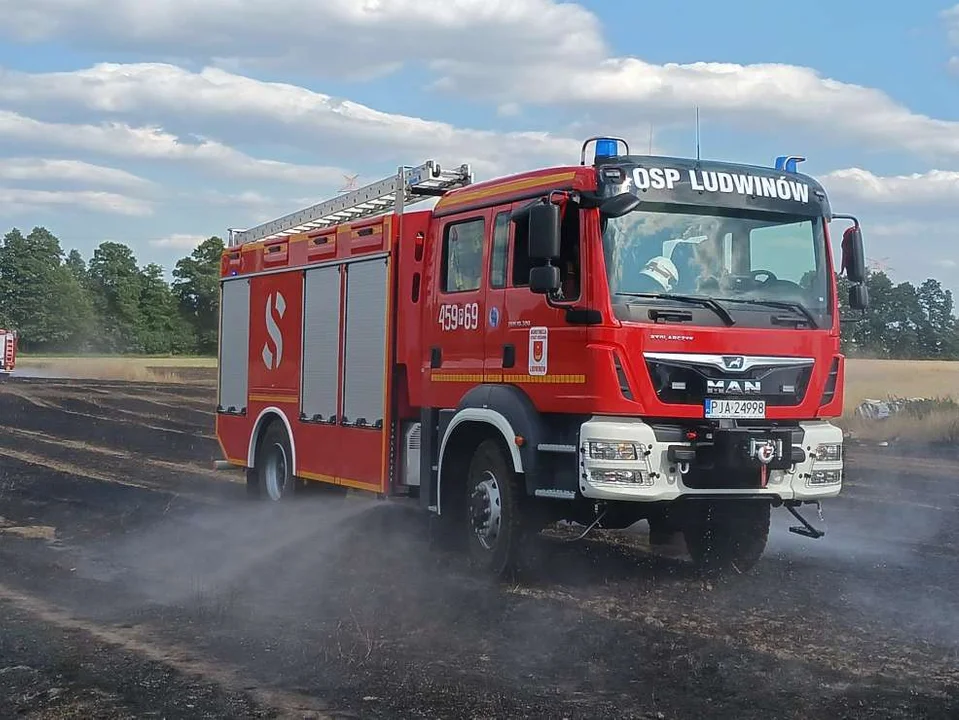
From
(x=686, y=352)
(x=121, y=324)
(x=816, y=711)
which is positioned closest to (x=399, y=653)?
(x=816, y=711)

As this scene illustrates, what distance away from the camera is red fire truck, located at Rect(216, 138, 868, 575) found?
8148 millimetres

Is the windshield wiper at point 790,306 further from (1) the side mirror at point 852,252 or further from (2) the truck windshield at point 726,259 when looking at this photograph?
(1) the side mirror at point 852,252

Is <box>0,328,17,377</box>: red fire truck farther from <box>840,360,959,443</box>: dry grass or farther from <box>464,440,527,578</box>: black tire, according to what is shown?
<box>464,440,527,578</box>: black tire

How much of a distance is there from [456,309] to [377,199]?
2485 mm

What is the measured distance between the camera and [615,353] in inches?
317

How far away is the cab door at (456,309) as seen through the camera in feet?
30.8

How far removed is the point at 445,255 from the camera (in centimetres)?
991

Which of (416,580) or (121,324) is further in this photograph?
(121,324)

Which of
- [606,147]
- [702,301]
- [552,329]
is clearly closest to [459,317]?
[552,329]

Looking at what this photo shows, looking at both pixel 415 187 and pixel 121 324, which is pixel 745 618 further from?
pixel 121 324

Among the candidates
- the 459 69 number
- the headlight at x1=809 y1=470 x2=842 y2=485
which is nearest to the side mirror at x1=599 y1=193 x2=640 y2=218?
the 459 69 number

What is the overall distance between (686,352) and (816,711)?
2988mm

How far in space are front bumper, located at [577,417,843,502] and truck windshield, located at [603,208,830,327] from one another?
2.66 ft

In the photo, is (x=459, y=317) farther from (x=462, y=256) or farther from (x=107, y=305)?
(x=107, y=305)
